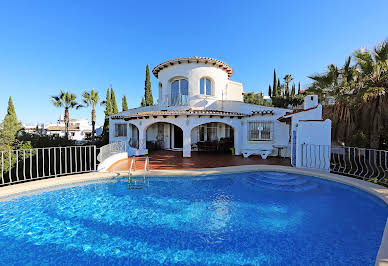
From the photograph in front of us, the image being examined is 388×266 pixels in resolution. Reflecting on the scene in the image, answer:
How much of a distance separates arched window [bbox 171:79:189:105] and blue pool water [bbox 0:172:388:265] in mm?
11523

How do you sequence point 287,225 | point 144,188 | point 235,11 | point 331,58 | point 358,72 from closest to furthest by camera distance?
point 287,225 → point 144,188 → point 358,72 → point 331,58 → point 235,11

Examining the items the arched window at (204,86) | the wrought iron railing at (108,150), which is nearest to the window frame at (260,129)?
the arched window at (204,86)

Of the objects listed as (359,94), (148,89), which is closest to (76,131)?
(148,89)

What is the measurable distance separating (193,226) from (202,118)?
10340mm

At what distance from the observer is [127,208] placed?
5.75 metres

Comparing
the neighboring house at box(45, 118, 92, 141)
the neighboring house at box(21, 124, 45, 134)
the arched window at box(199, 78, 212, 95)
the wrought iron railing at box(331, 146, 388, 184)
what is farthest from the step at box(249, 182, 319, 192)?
the neighboring house at box(45, 118, 92, 141)

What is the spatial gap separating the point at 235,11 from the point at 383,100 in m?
12.0

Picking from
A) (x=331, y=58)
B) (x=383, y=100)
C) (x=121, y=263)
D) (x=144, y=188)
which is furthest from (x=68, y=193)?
(x=331, y=58)

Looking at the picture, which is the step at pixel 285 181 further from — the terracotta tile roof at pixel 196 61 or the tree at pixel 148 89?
the tree at pixel 148 89

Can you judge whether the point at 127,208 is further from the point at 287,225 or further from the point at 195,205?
the point at 287,225

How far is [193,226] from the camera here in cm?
467

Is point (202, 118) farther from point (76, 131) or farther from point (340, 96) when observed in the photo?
point (76, 131)

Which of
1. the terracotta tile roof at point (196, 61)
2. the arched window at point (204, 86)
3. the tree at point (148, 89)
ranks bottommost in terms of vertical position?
the arched window at point (204, 86)

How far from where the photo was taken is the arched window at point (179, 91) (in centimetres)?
1734
